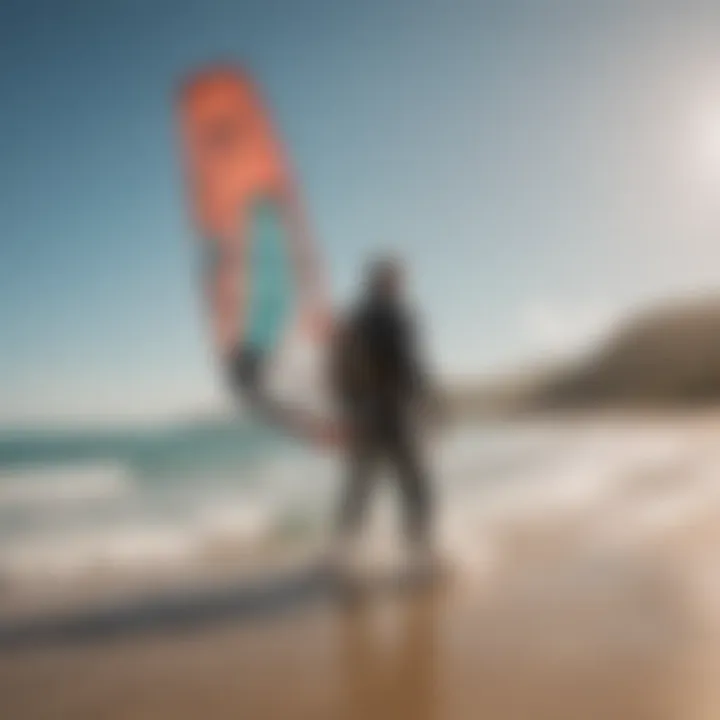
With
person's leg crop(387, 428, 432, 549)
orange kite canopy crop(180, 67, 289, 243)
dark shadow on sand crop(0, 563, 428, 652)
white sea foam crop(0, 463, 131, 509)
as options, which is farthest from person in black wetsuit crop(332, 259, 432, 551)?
white sea foam crop(0, 463, 131, 509)

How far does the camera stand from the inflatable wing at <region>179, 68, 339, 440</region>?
191 cm

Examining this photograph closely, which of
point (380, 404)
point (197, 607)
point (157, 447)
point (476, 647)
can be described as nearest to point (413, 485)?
point (380, 404)

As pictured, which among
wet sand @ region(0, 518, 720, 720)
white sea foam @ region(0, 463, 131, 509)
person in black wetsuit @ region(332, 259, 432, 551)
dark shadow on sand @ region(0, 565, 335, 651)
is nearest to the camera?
wet sand @ region(0, 518, 720, 720)

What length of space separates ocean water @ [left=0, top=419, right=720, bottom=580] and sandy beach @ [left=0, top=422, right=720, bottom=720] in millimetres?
46

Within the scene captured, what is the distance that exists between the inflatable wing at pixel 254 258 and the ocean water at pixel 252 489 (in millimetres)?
99

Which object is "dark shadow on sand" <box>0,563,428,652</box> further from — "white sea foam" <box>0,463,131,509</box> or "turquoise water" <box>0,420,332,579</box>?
"white sea foam" <box>0,463,131,509</box>

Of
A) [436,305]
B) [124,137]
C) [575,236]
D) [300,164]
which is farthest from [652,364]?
[124,137]

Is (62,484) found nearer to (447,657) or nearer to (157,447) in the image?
(157,447)

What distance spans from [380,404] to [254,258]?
1.46 ft

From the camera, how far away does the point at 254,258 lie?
2035 millimetres

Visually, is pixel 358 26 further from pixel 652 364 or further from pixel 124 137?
pixel 652 364

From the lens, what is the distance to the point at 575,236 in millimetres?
1946

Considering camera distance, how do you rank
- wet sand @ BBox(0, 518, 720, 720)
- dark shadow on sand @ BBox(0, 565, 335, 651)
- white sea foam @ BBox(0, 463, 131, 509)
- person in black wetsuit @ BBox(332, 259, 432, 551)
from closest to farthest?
wet sand @ BBox(0, 518, 720, 720), dark shadow on sand @ BBox(0, 565, 335, 651), person in black wetsuit @ BBox(332, 259, 432, 551), white sea foam @ BBox(0, 463, 131, 509)

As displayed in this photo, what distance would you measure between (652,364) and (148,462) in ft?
4.21
